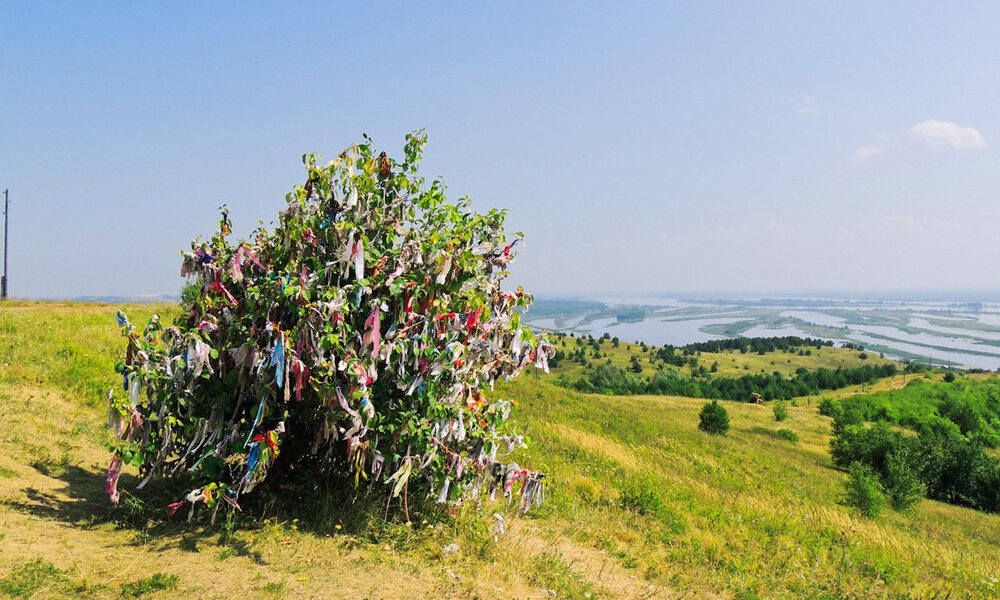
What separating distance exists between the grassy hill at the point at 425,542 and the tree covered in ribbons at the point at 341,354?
78 cm

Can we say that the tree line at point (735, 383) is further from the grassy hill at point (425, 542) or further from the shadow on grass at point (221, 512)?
the shadow on grass at point (221, 512)

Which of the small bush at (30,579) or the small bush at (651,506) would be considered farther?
the small bush at (651,506)

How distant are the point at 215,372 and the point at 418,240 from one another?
11.0 feet

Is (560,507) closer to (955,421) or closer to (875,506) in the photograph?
(875,506)

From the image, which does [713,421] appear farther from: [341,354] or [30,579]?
[30,579]

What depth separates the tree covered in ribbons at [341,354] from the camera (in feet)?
22.5

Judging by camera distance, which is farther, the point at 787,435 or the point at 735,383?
the point at 735,383

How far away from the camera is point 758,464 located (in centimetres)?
3092

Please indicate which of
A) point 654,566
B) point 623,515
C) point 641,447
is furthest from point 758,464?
point 654,566

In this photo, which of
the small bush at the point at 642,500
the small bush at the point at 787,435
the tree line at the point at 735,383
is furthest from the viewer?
the tree line at the point at 735,383

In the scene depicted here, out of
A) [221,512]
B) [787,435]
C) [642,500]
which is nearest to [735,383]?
[787,435]

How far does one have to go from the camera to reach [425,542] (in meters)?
7.82

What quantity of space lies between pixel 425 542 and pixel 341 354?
3051 mm

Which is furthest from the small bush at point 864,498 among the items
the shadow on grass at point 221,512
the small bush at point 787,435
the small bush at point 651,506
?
the small bush at point 787,435
